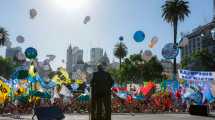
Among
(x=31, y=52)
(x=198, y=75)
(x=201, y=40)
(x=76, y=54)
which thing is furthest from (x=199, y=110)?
(x=201, y=40)

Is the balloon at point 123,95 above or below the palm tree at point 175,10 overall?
below

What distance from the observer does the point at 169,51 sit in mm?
35406

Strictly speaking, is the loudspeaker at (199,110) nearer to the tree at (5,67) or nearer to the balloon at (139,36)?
the balloon at (139,36)

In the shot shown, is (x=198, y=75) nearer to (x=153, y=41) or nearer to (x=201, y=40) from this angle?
(x=153, y=41)

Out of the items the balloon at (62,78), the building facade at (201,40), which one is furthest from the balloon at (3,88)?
the building facade at (201,40)

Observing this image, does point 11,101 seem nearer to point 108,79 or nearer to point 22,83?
point 22,83

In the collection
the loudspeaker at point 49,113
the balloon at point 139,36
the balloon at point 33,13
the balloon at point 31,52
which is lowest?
the loudspeaker at point 49,113

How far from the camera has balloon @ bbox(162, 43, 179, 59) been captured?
35.0m

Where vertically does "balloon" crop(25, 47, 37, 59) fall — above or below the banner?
above

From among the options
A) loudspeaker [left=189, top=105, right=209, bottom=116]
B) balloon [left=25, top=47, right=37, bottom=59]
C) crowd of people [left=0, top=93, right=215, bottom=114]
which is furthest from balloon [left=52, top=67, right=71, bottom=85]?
loudspeaker [left=189, top=105, right=209, bottom=116]

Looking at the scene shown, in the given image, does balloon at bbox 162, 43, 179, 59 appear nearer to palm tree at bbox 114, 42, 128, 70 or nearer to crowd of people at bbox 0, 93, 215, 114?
crowd of people at bbox 0, 93, 215, 114

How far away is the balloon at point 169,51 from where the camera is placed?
35000 millimetres

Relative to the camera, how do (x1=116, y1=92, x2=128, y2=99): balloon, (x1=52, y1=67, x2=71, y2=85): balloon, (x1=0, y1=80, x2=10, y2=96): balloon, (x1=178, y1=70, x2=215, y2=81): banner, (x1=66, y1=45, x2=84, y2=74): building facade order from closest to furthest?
(x1=0, y1=80, x2=10, y2=96): balloon, (x1=178, y1=70, x2=215, y2=81): banner, (x1=116, y1=92, x2=128, y2=99): balloon, (x1=52, y1=67, x2=71, y2=85): balloon, (x1=66, y1=45, x2=84, y2=74): building facade

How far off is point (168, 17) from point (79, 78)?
24.5 metres
